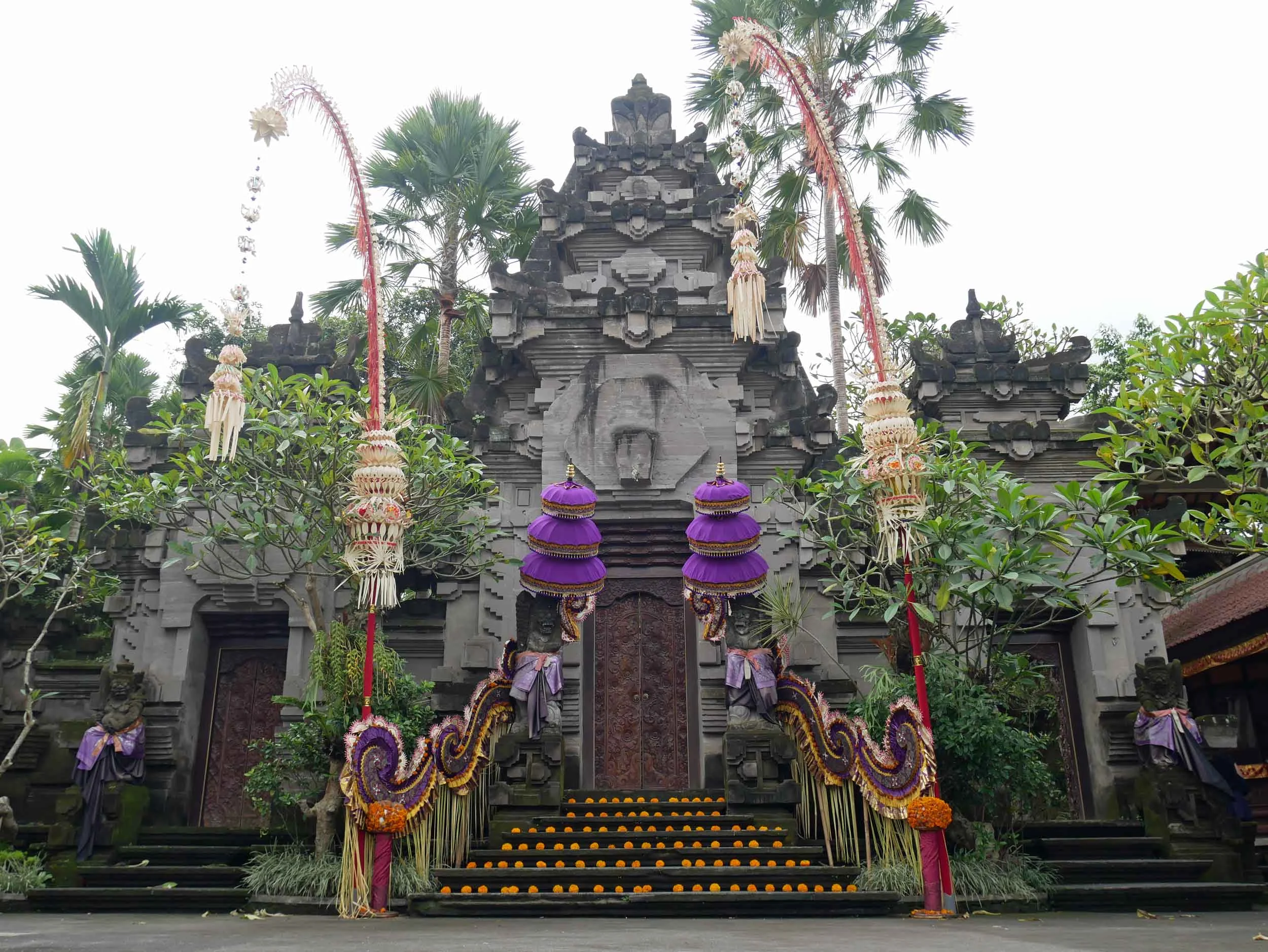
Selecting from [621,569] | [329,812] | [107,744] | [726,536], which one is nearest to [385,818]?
[329,812]

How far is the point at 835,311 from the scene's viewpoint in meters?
19.2

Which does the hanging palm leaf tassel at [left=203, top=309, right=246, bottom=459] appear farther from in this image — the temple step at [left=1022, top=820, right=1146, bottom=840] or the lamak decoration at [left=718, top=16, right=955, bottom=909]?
the temple step at [left=1022, top=820, right=1146, bottom=840]

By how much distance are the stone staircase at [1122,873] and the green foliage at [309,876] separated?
6.27 m

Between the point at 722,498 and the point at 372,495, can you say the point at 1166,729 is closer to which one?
the point at 722,498

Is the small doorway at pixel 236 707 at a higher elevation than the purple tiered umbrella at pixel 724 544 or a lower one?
lower

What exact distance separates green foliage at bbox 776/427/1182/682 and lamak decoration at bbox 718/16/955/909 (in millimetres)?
586

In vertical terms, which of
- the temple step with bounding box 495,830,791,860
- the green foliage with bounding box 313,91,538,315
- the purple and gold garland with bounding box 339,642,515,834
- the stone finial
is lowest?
the temple step with bounding box 495,830,791,860

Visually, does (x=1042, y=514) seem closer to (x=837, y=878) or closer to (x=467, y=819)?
(x=837, y=878)

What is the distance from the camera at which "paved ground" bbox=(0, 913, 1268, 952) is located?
5605 millimetres

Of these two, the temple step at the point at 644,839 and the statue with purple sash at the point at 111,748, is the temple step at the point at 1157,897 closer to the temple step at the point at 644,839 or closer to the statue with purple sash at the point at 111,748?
the temple step at the point at 644,839

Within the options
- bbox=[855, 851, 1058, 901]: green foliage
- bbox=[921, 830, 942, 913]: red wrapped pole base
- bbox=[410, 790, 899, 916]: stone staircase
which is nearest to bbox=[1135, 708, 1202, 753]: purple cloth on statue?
bbox=[855, 851, 1058, 901]: green foliage

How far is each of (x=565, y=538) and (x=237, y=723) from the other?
623 centimetres

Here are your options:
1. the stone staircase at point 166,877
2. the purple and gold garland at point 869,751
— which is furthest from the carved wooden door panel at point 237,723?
the purple and gold garland at point 869,751

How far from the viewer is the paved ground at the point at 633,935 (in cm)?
561
